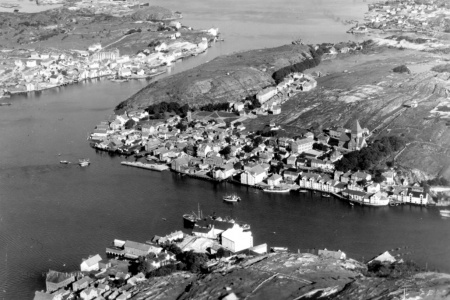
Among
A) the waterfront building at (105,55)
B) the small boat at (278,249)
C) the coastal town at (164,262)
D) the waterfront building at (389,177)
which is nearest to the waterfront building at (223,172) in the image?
the coastal town at (164,262)

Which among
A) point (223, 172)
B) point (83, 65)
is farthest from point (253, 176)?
point (83, 65)

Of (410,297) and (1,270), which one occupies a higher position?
(410,297)

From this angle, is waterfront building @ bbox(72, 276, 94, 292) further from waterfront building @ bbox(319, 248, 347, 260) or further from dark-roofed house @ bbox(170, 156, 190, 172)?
dark-roofed house @ bbox(170, 156, 190, 172)

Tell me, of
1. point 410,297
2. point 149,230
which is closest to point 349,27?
point 149,230

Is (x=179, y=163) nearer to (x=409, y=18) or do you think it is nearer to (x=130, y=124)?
(x=130, y=124)

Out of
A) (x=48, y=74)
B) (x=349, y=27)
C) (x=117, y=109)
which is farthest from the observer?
(x=349, y=27)

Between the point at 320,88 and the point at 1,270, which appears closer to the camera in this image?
the point at 1,270

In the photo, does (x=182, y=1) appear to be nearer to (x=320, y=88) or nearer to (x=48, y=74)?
(x=48, y=74)
